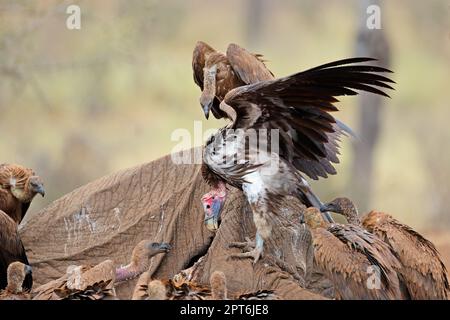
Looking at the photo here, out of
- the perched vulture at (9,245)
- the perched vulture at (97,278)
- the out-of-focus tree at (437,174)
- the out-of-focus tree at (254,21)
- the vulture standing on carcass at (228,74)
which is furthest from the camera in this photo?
the out-of-focus tree at (254,21)

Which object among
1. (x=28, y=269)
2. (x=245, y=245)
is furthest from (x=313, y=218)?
(x=28, y=269)

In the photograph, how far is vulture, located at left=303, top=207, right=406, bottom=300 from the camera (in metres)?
7.30

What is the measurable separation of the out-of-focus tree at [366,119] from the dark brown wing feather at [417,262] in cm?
758

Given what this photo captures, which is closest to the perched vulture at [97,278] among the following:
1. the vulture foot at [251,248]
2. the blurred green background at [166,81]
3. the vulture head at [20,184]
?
the vulture foot at [251,248]

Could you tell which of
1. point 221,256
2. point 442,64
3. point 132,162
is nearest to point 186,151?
point 221,256

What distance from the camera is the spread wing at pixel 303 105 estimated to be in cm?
765

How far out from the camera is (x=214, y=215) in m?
8.21

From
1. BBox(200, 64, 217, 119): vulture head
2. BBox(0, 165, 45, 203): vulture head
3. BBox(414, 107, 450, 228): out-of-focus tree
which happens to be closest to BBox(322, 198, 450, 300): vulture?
BBox(200, 64, 217, 119): vulture head

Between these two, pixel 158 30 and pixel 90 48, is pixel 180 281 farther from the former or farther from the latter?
pixel 158 30

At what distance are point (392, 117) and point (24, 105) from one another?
250 inches

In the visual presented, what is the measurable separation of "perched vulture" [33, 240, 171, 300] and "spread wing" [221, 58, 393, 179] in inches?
A: 41.2

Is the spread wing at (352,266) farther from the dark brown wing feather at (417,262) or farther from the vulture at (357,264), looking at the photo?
the dark brown wing feather at (417,262)

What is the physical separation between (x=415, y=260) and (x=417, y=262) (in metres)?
0.02

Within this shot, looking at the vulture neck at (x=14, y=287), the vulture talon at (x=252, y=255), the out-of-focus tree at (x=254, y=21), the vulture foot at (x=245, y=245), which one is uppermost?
the out-of-focus tree at (x=254, y=21)
